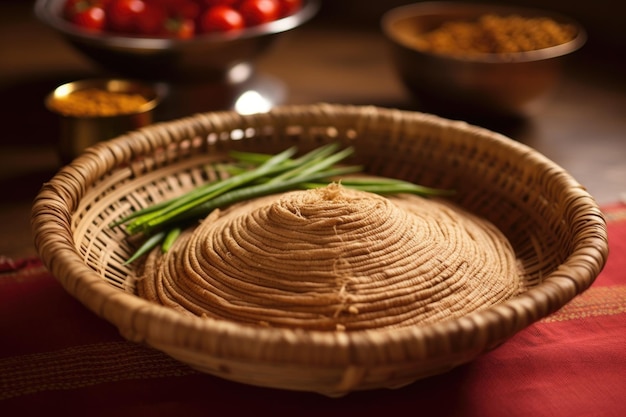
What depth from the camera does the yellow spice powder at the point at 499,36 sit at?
1514mm

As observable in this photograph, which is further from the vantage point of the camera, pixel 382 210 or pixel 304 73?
pixel 304 73

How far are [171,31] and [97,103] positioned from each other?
11.0 inches

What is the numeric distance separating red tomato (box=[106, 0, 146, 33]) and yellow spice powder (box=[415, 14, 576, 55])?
618 millimetres

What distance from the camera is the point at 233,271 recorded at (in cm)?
76

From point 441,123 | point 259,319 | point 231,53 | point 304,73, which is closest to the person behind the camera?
point 259,319

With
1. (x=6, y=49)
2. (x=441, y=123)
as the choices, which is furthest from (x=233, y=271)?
(x=6, y=49)

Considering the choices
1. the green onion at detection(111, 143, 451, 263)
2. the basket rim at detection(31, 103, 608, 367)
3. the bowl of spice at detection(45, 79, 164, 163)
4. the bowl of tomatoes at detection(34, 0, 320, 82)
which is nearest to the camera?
the basket rim at detection(31, 103, 608, 367)

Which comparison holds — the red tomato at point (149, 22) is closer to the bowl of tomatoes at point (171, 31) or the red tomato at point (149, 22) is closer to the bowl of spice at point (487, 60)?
the bowl of tomatoes at point (171, 31)

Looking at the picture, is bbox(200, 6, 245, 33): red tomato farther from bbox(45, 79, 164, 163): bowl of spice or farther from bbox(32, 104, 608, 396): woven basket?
bbox(32, 104, 608, 396): woven basket

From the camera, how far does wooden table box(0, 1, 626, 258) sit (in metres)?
1.27

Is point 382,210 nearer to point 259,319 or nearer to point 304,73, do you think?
point 259,319

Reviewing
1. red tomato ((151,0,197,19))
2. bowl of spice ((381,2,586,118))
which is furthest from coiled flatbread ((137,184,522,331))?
red tomato ((151,0,197,19))

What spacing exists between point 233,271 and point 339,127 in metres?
0.42

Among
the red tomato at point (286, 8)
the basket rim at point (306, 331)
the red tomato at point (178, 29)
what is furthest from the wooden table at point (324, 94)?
the basket rim at point (306, 331)
